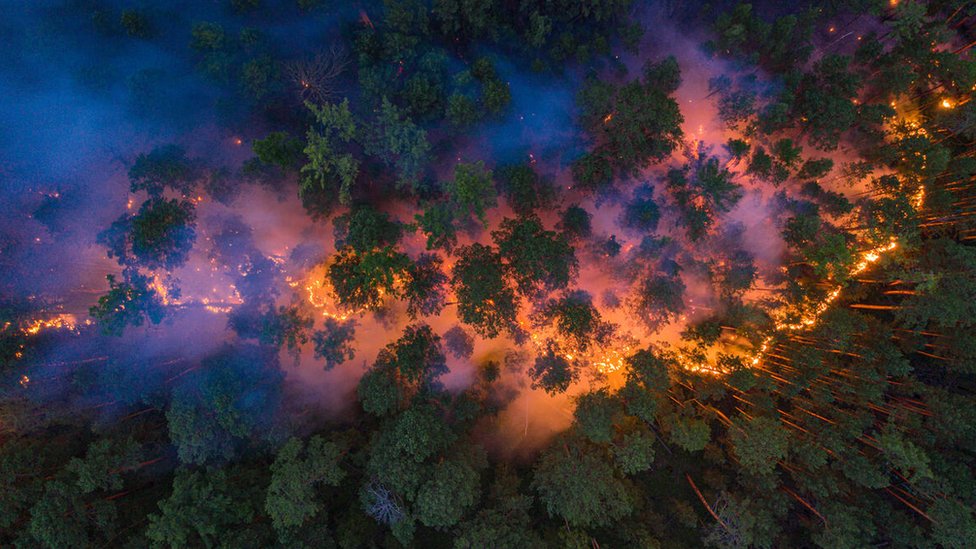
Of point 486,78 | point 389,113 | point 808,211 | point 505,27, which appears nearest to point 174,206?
point 389,113

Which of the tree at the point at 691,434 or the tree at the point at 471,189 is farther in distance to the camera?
the tree at the point at 691,434

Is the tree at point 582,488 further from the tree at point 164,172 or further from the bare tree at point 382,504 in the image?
the tree at point 164,172

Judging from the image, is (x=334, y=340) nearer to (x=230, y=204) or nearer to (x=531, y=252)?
(x=230, y=204)

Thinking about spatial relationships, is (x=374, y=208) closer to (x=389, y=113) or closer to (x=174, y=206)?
(x=389, y=113)

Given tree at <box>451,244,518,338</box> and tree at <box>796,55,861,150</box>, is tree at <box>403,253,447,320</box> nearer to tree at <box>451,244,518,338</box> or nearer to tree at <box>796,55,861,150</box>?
tree at <box>451,244,518,338</box>

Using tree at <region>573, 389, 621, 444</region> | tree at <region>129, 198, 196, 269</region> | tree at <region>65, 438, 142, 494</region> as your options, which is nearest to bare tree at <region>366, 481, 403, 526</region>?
tree at <region>573, 389, 621, 444</region>

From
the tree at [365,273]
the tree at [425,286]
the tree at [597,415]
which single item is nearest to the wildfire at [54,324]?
the tree at [365,273]
